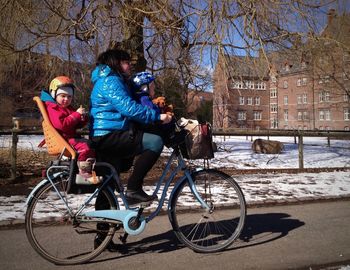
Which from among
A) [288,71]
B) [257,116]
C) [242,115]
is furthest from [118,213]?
[257,116]

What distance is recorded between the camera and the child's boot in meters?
3.33

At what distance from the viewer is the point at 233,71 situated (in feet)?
27.9

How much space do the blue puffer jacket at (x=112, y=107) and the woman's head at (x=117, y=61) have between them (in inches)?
2.6

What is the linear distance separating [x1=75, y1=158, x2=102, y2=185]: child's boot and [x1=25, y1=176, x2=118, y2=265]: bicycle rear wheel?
15 cm

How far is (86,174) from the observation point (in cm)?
336

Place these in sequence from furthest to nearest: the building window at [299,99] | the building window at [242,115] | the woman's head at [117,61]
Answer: the building window at [299,99], the building window at [242,115], the woman's head at [117,61]

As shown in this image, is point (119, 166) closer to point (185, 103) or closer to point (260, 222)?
point (260, 222)

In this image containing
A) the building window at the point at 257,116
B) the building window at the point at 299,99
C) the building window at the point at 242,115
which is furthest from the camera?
the building window at the point at 257,116

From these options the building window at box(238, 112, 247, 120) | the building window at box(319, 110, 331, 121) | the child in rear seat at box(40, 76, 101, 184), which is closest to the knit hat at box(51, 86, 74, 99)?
the child in rear seat at box(40, 76, 101, 184)

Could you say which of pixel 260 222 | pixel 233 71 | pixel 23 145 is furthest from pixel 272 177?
pixel 23 145

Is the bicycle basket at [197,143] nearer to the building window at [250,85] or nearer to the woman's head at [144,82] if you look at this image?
the woman's head at [144,82]

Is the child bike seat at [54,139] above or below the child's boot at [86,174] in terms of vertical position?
above

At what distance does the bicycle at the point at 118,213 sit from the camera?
3402mm

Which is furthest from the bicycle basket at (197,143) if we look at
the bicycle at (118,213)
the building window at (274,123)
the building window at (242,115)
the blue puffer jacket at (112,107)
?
the building window at (274,123)
